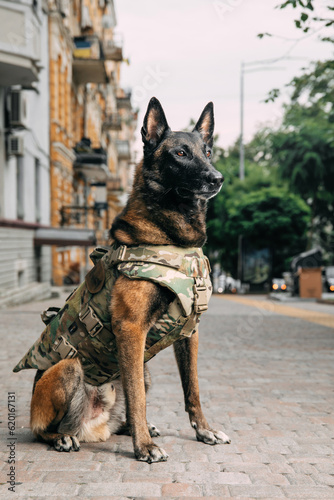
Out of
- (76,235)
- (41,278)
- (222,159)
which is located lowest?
(41,278)

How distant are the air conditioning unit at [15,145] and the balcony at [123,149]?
38.5m

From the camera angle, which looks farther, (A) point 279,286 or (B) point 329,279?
(B) point 329,279

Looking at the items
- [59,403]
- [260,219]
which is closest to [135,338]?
[59,403]

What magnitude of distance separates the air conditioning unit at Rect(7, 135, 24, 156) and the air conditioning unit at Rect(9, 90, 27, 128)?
33cm

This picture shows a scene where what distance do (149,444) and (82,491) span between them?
56 centimetres

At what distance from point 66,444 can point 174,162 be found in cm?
178

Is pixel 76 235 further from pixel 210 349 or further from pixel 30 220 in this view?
pixel 210 349

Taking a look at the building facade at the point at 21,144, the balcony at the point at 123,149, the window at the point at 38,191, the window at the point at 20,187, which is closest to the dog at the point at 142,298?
the building facade at the point at 21,144

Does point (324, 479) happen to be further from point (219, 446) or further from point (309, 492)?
point (219, 446)

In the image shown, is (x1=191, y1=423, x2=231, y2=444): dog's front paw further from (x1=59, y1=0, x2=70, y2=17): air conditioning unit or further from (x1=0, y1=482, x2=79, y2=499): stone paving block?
(x1=59, y1=0, x2=70, y2=17): air conditioning unit

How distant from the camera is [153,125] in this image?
3.71 metres

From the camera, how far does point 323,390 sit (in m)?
5.85

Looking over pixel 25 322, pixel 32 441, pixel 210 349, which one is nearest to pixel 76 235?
pixel 25 322

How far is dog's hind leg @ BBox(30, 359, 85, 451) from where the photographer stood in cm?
362
